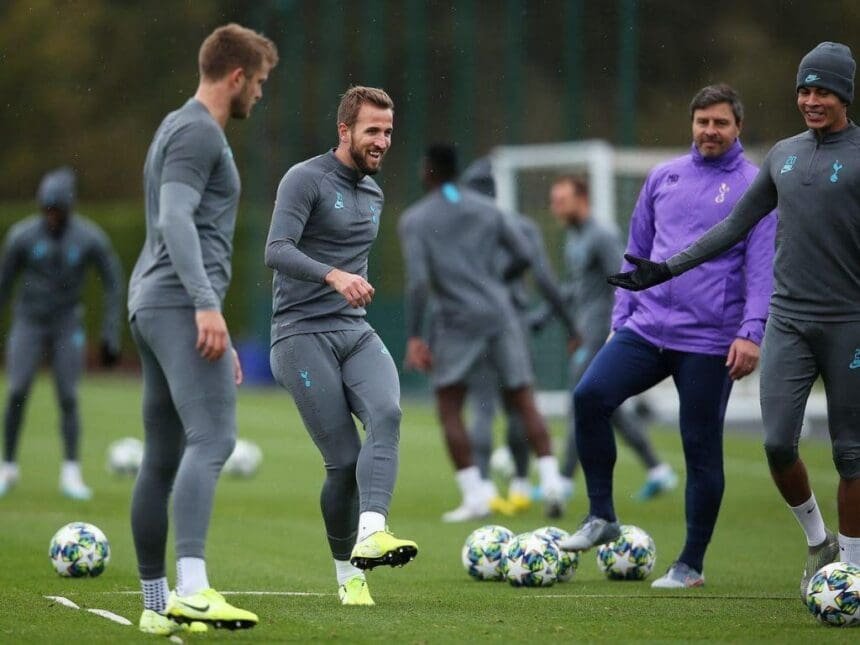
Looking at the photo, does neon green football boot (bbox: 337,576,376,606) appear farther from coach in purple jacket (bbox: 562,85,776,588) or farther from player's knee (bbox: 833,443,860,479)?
player's knee (bbox: 833,443,860,479)

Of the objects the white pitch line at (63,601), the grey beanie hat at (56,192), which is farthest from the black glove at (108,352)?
the white pitch line at (63,601)

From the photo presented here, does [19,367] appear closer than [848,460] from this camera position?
No

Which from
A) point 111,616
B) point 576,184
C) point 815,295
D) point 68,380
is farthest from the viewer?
point 68,380

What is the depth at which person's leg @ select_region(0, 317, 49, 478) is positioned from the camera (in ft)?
44.6

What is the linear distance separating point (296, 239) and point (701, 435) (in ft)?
8.17

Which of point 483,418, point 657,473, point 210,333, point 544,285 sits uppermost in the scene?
point 544,285

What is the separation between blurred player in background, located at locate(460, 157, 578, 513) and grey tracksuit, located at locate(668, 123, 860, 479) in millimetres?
5115

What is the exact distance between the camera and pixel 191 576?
6309 millimetres

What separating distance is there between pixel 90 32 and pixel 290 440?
1210 inches

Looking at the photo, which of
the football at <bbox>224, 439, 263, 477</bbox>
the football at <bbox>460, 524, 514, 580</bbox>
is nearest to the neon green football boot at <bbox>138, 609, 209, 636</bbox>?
the football at <bbox>460, 524, 514, 580</bbox>

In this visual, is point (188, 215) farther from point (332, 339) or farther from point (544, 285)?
point (544, 285)

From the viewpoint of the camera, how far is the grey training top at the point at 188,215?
6422 mm

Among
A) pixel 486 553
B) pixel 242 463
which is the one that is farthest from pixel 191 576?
pixel 242 463

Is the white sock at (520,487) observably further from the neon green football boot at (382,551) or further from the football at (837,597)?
the neon green football boot at (382,551)
